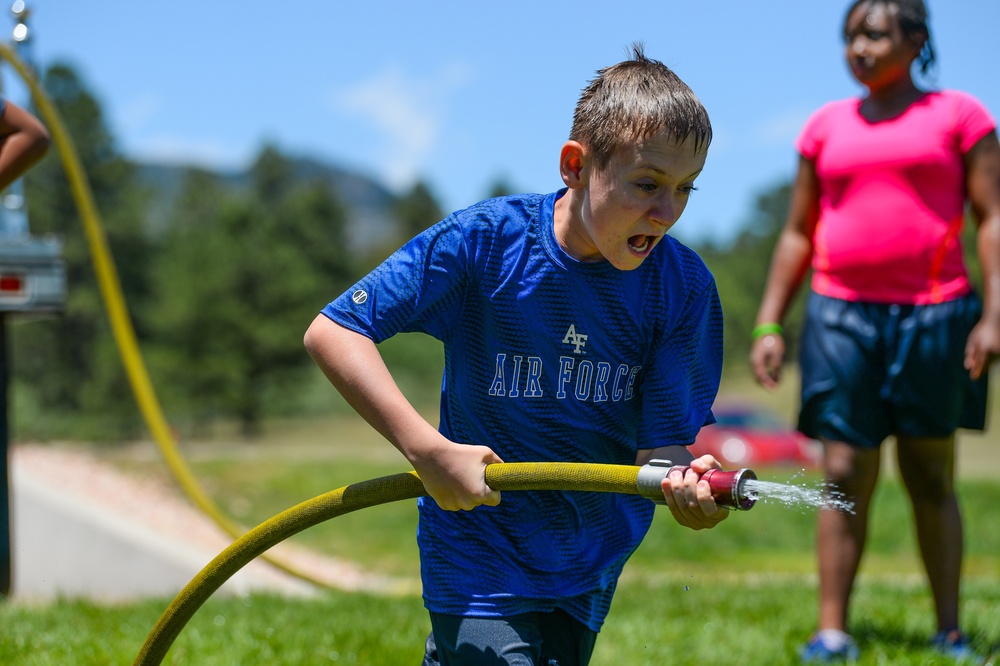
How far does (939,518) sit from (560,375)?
2.14 metres

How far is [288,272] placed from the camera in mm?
41688

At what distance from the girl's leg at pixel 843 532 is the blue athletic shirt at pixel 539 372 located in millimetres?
1612

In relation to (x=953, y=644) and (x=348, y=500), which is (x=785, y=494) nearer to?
(x=348, y=500)

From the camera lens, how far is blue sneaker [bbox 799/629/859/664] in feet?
12.3

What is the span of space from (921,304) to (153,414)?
5254 mm

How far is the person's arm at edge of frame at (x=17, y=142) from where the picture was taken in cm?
339

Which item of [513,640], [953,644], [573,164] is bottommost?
[953,644]

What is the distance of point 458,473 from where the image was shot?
81.0 inches

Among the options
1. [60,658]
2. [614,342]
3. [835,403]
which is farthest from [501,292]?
[60,658]

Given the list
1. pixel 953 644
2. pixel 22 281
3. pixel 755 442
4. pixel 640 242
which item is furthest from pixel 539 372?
pixel 755 442

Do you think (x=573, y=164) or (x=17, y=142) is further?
(x=17, y=142)

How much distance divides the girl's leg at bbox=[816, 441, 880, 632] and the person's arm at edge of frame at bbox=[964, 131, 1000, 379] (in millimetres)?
487

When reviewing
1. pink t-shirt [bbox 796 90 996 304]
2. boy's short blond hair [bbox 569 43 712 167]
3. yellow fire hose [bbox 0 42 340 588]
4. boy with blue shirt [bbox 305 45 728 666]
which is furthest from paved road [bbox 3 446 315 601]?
boy's short blond hair [bbox 569 43 712 167]

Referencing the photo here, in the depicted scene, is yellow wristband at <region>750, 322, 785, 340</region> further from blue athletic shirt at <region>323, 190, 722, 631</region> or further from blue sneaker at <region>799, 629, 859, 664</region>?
blue athletic shirt at <region>323, 190, 722, 631</region>
